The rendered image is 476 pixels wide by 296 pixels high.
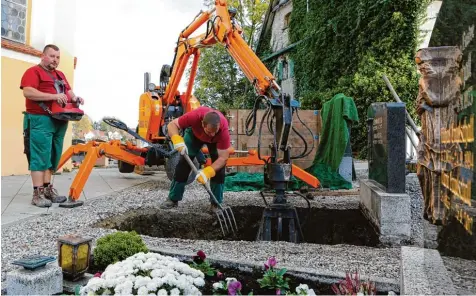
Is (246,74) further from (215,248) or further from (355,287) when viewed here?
(355,287)

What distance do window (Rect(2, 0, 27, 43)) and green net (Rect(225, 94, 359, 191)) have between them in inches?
186

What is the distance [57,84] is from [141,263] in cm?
315

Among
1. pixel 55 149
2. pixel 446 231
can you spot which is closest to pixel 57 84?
pixel 55 149

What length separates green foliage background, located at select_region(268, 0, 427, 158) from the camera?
1024cm

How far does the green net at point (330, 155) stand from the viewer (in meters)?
6.62

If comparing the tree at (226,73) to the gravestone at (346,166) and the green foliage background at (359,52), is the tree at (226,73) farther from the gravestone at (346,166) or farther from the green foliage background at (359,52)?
the gravestone at (346,166)

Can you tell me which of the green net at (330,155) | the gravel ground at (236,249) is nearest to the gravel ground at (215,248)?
the gravel ground at (236,249)

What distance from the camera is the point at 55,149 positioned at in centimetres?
434

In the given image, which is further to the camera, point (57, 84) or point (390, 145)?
point (57, 84)

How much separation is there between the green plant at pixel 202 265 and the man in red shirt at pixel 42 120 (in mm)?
2675

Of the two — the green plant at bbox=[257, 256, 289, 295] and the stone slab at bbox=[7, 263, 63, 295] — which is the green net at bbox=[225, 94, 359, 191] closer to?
the green plant at bbox=[257, 256, 289, 295]

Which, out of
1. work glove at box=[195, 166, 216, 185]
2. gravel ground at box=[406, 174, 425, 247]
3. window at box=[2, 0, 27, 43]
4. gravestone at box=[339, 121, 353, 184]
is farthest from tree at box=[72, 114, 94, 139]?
gravel ground at box=[406, 174, 425, 247]

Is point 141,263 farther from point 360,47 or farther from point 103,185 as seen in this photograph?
point 360,47

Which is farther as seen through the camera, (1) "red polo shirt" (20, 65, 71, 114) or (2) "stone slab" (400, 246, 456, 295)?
(1) "red polo shirt" (20, 65, 71, 114)
